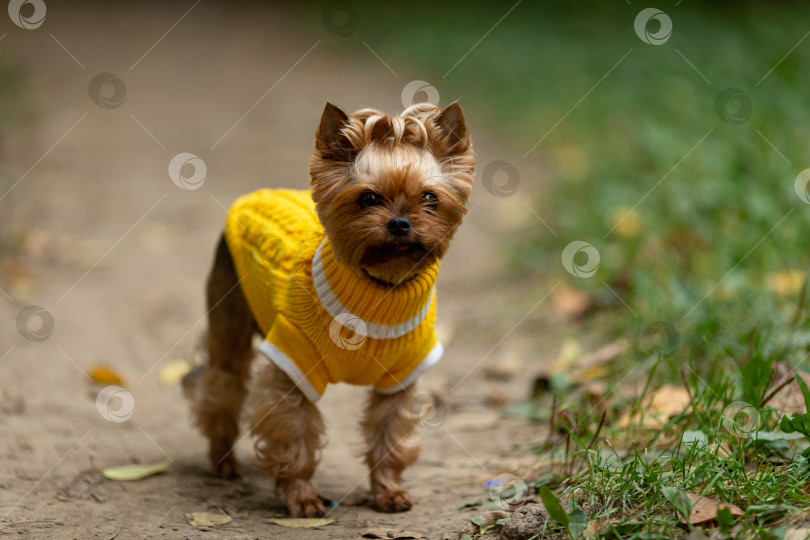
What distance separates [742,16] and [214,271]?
981cm

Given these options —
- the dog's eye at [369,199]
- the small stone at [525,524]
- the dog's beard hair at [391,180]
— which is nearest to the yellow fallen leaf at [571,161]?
the dog's beard hair at [391,180]

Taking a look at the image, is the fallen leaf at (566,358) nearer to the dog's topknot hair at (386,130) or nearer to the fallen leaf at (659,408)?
the fallen leaf at (659,408)

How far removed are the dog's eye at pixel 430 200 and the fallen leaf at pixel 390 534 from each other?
1.27 meters

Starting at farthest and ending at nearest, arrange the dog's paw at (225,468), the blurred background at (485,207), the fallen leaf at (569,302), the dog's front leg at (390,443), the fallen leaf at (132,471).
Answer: the fallen leaf at (569,302) → the blurred background at (485,207) → the dog's paw at (225,468) → the fallen leaf at (132,471) → the dog's front leg at (390,443)

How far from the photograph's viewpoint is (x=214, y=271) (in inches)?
167

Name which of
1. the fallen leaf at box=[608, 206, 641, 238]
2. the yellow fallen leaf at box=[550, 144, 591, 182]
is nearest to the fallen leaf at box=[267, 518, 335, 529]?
the fallen leaf at box=[608, 206, 641, 238]

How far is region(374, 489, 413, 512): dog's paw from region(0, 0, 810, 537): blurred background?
15cm

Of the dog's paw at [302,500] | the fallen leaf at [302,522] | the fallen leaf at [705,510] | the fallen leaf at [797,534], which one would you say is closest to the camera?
the fallen leaf at [797,534]

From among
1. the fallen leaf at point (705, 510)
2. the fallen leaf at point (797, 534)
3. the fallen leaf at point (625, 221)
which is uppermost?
the fallen leaf at point (625, 221)

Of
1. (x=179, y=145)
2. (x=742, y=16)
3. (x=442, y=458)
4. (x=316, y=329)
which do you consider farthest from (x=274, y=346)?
(x=742, y=16)

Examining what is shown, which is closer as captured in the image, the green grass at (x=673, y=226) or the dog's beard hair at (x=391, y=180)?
the green grass at (x=673, y=226)

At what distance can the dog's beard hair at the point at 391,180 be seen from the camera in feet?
10.4

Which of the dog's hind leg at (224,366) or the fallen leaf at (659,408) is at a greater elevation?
the dog's hind leg at (224,366)

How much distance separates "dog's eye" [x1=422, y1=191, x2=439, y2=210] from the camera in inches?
127
